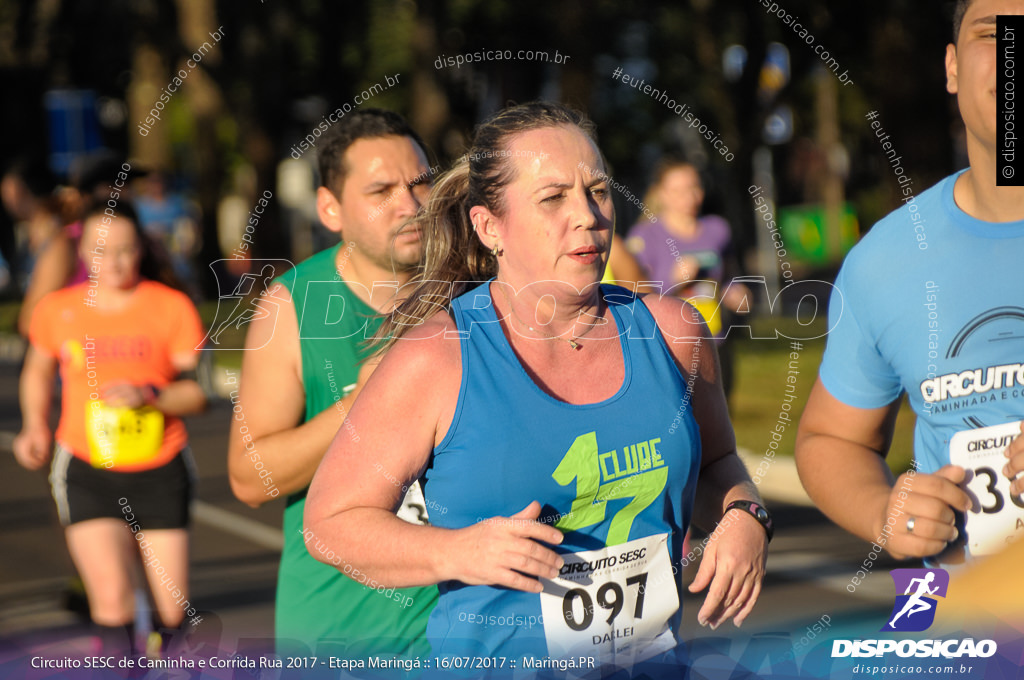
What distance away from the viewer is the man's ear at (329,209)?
131 inches

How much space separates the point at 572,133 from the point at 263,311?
1.18 m

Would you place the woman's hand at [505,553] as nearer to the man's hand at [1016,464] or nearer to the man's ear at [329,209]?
the man's hand at [1016,464]

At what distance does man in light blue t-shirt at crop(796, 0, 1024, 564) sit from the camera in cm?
218

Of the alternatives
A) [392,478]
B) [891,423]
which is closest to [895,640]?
[891,423]

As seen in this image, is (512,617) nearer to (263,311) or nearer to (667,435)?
(667,435)

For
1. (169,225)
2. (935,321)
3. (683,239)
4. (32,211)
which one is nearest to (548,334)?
(935,321)

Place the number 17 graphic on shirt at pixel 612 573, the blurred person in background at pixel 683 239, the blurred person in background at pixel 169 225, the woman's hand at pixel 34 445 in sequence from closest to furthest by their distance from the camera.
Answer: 1. the number 17 graphic on shirt at pixel 612 573
2. the woman's hand at pixel 34 445
3. the blurred person in background at pixel 169 225
4. the blurred person in background at pixel 683 239

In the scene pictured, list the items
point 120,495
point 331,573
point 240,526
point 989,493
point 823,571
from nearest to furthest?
1. point 989,493
2. point 331,573
3. point 120,495
4. point 823,571
5. point 240,526

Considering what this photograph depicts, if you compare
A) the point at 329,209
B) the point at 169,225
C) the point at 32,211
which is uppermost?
the point at 169,225

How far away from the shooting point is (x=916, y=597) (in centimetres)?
222

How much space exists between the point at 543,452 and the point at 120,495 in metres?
2.53

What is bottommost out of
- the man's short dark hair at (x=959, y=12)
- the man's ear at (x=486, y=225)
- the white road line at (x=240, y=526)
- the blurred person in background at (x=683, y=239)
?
the white road line at (x=240, y=526)

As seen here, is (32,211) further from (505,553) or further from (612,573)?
(505,553)

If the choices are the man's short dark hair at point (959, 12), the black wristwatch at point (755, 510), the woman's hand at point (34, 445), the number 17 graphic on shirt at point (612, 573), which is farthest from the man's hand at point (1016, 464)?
the woman's hand at point (34, 445)
